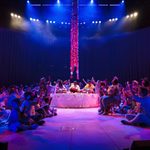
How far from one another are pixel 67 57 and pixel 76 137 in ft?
41.4

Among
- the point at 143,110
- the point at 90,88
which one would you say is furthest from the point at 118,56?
the point at 143,110

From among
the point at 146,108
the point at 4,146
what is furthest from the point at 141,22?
the point at 4,146

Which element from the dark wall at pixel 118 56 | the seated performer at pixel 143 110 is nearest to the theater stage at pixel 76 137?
the seated performer at pixel 143 110

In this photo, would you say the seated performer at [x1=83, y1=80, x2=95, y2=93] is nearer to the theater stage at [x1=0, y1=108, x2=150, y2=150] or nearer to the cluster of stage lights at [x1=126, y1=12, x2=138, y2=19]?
the cluster of stage lights at [x1=126, y1=12, x2=138, y2=19]

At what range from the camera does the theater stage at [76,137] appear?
14.0 ft

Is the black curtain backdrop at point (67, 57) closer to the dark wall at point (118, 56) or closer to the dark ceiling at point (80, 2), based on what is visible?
the dark wall at point (118, 56)

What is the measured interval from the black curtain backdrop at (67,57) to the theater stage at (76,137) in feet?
29.1

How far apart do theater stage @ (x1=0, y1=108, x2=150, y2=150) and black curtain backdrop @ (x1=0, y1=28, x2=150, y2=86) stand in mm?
8879

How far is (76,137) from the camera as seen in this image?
5000mm

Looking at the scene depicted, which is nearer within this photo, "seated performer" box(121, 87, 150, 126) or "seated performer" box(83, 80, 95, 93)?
"seated performer" box(121, 87, 150, 126)

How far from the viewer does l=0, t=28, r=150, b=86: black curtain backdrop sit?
14727 mm

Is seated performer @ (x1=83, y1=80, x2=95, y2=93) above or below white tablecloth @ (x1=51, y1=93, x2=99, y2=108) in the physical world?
above

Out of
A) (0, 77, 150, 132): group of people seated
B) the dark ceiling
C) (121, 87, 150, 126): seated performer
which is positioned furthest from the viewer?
the dark ceiling

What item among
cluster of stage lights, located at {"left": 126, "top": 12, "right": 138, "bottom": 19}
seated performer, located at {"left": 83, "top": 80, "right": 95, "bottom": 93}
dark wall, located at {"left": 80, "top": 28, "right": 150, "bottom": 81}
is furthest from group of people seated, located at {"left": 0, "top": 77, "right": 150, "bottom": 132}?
cluster of stage lights, located at {"left": 126, "top": 12, "right": 138, "bottom": 19}
